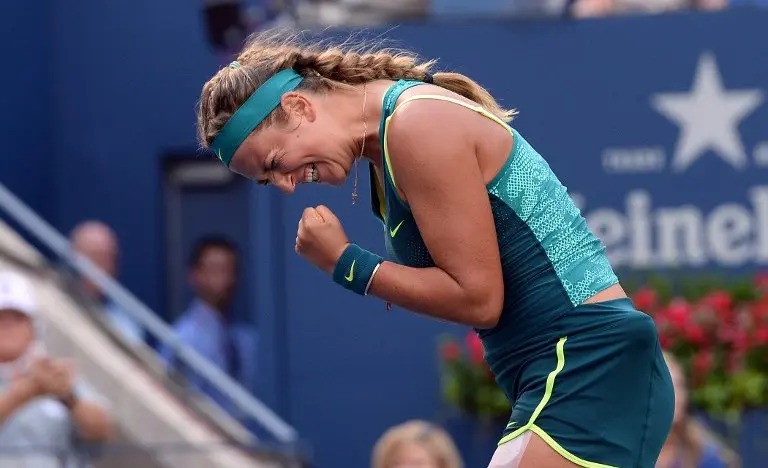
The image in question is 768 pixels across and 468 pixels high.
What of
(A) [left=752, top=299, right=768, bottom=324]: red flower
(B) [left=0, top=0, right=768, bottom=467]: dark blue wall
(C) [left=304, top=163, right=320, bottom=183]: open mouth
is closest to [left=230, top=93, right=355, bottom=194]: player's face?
(C) [left=304, top=163, right=320, bottom=183]: open mouth

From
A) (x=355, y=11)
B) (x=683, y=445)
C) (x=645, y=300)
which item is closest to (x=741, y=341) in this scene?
(x=645, y=300)

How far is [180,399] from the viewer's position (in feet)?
27.2

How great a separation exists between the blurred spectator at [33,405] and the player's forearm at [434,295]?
2.97 meters

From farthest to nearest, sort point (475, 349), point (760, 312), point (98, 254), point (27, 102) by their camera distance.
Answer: point (27, 102) → point (98, 254) → point (475, 349) → point (760, 312)

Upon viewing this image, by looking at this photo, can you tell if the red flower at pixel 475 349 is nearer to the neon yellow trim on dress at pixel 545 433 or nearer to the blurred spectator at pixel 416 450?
the blurred spectator at pixel 416 450

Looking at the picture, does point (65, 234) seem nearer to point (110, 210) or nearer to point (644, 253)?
point (110, 210)

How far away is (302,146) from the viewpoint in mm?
3424

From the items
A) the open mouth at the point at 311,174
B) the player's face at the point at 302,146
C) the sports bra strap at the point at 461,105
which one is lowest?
the open mouth at the point at 311,174

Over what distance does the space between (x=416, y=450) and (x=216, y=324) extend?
335 cm

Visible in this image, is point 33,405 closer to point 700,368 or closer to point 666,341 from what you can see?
point 666,341

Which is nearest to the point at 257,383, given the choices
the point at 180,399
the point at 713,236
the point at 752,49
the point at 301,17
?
the point at 180,399

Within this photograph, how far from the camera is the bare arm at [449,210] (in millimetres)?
3262

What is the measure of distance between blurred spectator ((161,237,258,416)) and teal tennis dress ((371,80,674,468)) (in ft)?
18.0

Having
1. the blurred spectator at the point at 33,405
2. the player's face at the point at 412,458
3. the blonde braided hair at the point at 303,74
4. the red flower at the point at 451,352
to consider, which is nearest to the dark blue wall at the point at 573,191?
the red flower at the point at 451,352
